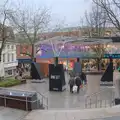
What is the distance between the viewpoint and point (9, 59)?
212 feet

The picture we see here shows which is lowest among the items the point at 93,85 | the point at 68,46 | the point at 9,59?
the point at 93,85

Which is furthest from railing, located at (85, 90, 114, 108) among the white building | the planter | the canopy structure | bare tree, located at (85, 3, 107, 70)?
the white building

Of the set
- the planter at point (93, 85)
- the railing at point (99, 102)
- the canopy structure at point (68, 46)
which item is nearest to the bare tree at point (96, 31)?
the canopy structure at point (68, 46)

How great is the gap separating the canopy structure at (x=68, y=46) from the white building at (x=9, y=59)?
13706 mm

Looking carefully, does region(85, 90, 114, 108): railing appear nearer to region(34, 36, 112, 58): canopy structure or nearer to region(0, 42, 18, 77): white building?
region(34, 36, 112, 58): canopy structure

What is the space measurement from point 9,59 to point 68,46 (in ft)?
98.3

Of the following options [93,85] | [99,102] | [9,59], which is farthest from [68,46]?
[9,59]

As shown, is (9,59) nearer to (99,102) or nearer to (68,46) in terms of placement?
(68,46)

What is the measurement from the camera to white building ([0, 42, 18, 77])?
6103 cm

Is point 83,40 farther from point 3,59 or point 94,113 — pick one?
point 3,59

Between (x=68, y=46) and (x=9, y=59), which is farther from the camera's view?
(x=9, y=59)

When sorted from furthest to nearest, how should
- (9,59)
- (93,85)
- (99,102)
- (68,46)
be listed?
(9,59)
(68,46)
(93,85)
(99,102)

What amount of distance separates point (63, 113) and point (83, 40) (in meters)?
16.9

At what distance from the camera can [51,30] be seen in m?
48.1
